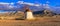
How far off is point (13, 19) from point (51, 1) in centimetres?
178

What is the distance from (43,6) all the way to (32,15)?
60 centimetres

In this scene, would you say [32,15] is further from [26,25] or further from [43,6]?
[26,25]

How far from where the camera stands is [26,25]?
6.40 meters

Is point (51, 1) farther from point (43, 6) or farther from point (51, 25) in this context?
point (51, 25)

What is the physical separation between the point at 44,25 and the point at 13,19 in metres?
1.75

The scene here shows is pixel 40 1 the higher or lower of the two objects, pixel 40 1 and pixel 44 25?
the higher

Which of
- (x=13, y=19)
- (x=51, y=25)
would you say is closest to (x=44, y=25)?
(x=51, y=25)

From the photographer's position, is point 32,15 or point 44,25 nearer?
point 44,25

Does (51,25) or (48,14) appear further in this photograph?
(48,14)

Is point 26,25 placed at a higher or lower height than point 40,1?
lower

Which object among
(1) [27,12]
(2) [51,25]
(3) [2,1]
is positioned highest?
(3) [2,1]

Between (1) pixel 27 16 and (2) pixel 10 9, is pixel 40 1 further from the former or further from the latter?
(2) pixel 10 9

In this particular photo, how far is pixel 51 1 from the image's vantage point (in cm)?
739

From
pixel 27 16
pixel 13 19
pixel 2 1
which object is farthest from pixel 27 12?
pixel 2 1
